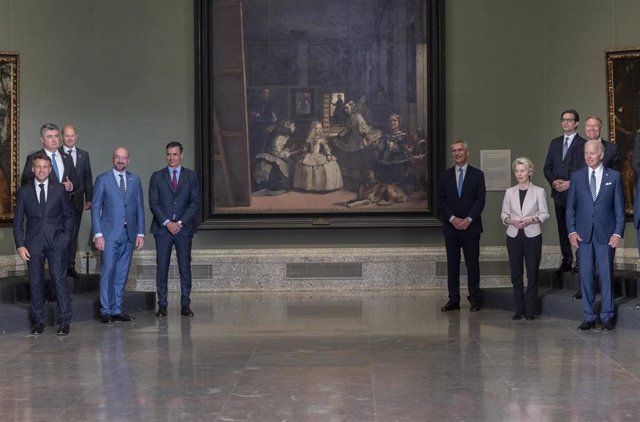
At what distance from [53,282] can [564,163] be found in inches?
245

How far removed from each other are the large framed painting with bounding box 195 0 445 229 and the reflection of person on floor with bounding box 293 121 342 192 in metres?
0.02

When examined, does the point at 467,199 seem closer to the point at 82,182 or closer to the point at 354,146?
the point at 354,146

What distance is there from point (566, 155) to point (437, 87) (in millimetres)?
3451

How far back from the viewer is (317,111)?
1627cm

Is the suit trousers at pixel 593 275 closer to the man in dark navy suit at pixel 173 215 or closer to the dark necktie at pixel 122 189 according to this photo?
the man in dark navy suit at pixel 173 215

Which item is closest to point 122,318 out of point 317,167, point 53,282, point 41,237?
point 53,282

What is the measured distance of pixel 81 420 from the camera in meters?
7.09

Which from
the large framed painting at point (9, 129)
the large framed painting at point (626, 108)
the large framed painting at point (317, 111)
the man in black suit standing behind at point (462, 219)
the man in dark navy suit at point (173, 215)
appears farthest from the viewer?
the large framed painting at point (317, 111)

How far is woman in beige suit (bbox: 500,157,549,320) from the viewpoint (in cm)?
1255

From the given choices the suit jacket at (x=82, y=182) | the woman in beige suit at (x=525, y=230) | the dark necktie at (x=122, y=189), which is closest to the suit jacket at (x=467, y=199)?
the woman in beige suit at (x=525, y=230)

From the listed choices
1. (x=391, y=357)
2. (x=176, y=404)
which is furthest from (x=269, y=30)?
(x=176, y=404)

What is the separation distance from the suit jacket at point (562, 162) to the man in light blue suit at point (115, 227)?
5.08 meters

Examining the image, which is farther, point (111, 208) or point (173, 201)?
point (173, 201)

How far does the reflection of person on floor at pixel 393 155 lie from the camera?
53.5ft
